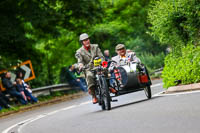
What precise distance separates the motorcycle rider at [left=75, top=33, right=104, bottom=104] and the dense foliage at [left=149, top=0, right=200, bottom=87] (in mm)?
2265

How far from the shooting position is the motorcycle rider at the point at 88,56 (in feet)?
40.8

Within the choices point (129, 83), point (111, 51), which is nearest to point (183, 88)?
point (129, 83)

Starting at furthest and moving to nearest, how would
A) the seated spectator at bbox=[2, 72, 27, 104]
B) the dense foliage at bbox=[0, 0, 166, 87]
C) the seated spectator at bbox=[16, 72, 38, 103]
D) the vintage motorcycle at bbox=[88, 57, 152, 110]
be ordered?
the dense foliage at bbox=[0, 0, 166, 87] < the seated spectator at bbox=[16, 72, 38, 103] < the seated spectator at bbox=[2, 72, 27, 104] < the vintage motorcycle at bbox=[88, 57, 152, 110]

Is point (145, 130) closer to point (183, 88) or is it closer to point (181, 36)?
point (183, 88)

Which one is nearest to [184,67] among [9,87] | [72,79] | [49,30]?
[9,87]

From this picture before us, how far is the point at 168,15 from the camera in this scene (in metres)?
14.9

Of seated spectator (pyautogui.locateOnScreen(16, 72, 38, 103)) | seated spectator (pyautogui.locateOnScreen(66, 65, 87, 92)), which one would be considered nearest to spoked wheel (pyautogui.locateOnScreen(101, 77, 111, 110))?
seated spectator (pyautogui.locateOnScreen(16, 72, 38, 103))

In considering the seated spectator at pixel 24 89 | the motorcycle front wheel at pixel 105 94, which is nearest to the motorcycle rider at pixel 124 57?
the motorcycle front wheel at pixel 105 94

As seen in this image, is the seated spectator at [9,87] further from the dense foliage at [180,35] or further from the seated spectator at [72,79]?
the dense foliage at [180,35]

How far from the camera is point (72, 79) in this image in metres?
27.7

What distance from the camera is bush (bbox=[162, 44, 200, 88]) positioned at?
1272 cm

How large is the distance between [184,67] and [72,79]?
1509cm

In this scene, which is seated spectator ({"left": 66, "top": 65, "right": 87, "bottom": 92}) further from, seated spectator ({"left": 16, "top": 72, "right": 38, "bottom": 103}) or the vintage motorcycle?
the vintage motorcycle

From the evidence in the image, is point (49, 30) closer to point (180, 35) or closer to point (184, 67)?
point (180, 35)
